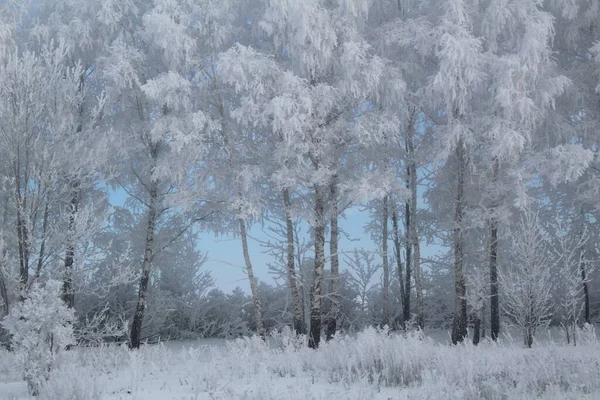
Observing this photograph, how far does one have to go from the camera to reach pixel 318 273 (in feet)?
43.8

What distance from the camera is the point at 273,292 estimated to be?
19547mm

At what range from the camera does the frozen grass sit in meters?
6.39

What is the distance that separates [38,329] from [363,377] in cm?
476

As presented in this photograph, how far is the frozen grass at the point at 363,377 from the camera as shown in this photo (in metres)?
6.39

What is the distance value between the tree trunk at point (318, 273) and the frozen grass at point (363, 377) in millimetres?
4029

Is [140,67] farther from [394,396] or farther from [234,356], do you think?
[394,396]

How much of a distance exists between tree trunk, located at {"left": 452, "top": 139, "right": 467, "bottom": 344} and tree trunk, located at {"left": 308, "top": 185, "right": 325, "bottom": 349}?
10.6 feet

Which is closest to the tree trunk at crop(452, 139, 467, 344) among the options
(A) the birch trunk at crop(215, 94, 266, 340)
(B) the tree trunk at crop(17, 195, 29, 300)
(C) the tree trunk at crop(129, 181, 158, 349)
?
(A) the birch trunk at crop(215, 94, 266, 340)

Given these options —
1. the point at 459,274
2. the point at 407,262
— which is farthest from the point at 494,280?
the point at 407,262

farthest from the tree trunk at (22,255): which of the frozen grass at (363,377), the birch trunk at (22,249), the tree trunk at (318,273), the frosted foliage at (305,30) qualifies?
the frosted foliage at (305,30)

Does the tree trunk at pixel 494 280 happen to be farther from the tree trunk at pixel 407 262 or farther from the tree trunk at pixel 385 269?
the tree trunk at pixel 385 269

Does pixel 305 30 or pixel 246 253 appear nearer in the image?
pixel 305 30

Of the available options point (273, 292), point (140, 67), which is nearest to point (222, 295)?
point (273, 292)

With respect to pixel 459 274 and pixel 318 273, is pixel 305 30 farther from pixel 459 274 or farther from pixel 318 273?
pixel 459 274
